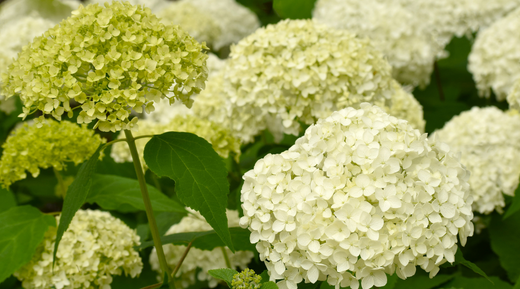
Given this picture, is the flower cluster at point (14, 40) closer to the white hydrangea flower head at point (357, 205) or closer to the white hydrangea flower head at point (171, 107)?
the white hydrangea flower head at point (171, 107)

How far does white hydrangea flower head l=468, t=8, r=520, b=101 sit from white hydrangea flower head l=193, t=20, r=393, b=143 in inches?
45.3

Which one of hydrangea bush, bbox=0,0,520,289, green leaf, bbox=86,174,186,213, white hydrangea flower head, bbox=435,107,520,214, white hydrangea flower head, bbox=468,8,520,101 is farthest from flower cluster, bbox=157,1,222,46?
green leaf, bbox=86,174,186,213

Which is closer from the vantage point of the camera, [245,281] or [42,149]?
[245,281]

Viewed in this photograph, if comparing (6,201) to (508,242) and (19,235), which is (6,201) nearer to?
(19,235)

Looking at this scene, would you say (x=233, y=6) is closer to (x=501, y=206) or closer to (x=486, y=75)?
(x=486, y=75)

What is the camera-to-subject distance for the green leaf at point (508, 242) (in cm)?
240

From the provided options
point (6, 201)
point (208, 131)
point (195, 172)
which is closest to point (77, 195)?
point (195, 172)

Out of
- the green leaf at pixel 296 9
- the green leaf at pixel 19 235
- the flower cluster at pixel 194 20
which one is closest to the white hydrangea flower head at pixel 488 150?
the green leaf at pixel 296 9

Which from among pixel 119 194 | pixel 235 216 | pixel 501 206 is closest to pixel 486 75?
pixel 501 206

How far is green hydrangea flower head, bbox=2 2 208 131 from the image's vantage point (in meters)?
1.45

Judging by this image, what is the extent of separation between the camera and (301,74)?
2213mm

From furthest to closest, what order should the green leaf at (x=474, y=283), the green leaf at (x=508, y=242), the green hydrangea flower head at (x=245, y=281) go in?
1. the green leaf at (x=508, y=242)
2. the green leaf at (x=474, y=283)
3. the green hydrangea flower head at (x=245, y=281)

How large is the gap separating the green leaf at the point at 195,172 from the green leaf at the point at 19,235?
2.17 ft

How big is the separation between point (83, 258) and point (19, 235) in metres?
0.25
